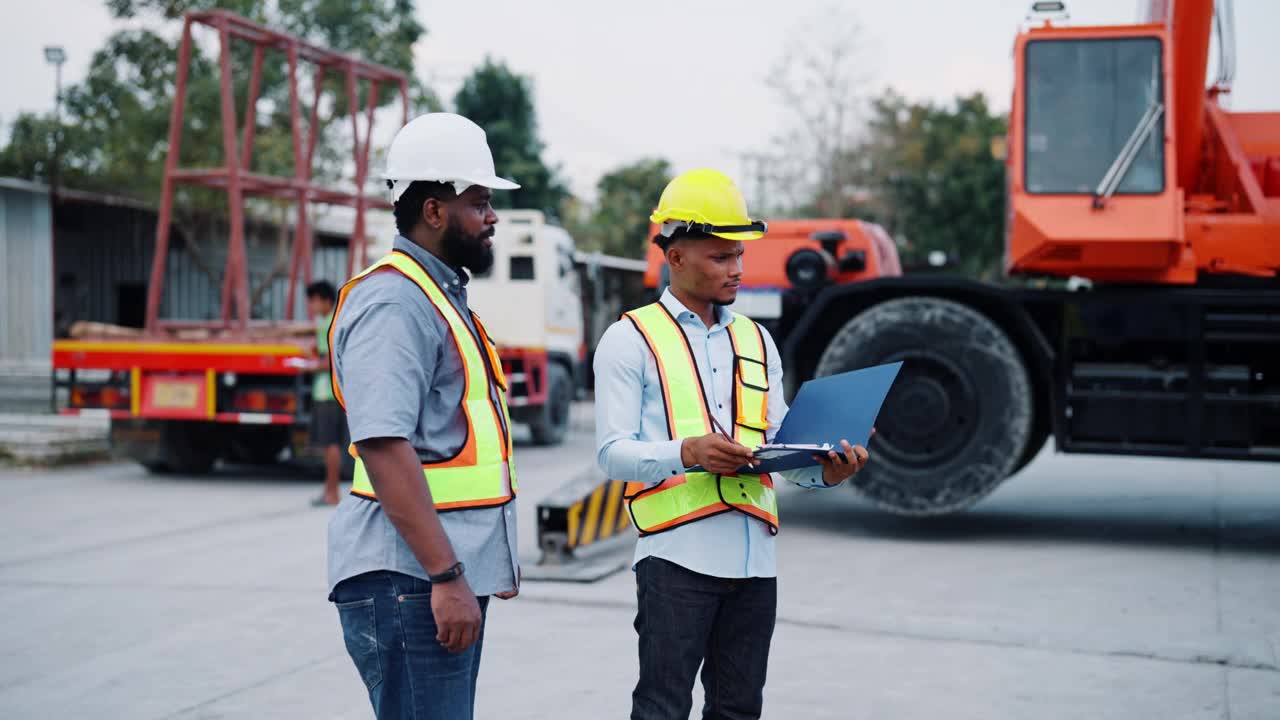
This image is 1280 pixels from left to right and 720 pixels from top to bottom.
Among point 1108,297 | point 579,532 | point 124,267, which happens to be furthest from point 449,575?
point 124,267

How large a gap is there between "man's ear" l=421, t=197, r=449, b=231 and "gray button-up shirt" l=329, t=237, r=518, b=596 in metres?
0.06

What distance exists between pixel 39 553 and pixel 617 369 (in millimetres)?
6409

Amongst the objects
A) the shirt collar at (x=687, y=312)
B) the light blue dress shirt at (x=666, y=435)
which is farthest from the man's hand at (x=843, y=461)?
the shirt collar at (x=687, y=312)

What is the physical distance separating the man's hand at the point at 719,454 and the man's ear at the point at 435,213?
74cm

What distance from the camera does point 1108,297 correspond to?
26.8 ft

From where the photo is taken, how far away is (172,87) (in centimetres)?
2141

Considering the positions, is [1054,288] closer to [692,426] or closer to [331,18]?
[692,426]

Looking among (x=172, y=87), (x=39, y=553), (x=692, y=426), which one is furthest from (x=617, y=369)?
(x=172, y=87)

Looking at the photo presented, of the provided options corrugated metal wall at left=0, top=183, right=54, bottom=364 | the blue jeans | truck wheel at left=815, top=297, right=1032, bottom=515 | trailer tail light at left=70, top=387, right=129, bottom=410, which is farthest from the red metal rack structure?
corrugated metal wall at left=0, top=183, right=54, bottom=364

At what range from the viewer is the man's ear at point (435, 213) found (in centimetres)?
264

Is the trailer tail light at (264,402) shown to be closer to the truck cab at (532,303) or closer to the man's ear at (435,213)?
the truck cab at (532,303)

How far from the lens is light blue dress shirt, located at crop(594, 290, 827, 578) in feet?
9.86

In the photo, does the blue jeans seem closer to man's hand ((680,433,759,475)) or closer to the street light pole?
man's hand ((680,433,759,475))

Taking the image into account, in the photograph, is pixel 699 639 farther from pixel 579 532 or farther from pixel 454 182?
pixel 579 532
